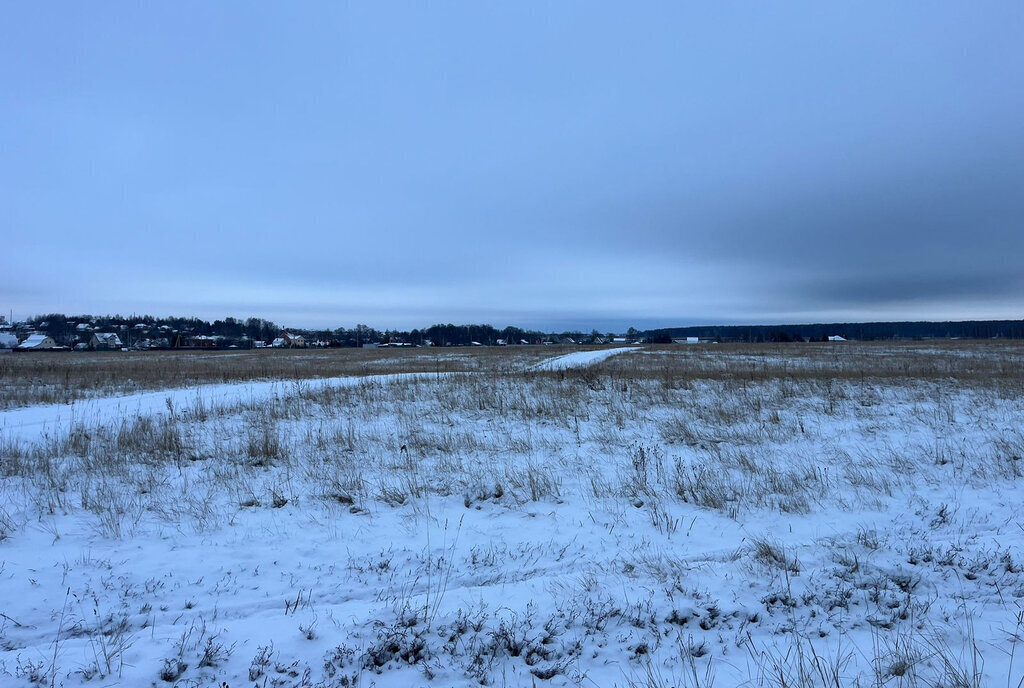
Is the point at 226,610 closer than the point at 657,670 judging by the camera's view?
No

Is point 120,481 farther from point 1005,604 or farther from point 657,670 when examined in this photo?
point 1005,604

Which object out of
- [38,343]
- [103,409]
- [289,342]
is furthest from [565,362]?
[38,343]

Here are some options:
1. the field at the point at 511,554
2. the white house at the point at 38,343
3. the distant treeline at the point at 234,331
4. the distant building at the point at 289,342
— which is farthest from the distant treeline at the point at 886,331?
the white house at the point at 38,343

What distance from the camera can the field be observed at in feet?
10.5

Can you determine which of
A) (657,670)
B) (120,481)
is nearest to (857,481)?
(657,670)

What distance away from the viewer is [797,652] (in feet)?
10.6

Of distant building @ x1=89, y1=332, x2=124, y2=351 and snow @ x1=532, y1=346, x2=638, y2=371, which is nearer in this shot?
snow @ x1=532, y1=346, x2=638, y2=371

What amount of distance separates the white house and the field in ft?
470

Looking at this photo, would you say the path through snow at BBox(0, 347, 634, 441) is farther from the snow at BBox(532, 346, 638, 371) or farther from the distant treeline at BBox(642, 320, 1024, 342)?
the distant treeline at BBox(642, 320, 1024, 342)

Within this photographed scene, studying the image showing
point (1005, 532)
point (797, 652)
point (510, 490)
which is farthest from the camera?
point (510, 490)

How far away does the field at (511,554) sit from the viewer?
125 inches

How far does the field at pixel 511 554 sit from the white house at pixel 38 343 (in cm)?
14333

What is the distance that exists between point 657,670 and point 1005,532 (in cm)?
484

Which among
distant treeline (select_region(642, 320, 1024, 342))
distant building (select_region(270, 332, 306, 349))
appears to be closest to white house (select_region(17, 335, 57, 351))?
distant building (select_region(270, 332, 306, 349))
